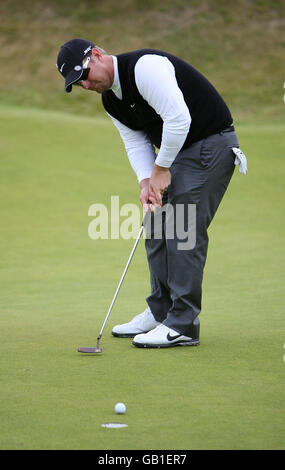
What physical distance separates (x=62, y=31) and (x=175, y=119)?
46.8 feet

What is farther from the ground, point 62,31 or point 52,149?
point 62,31

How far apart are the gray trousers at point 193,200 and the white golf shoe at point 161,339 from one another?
30 mm

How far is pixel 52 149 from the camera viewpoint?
10.9 meters

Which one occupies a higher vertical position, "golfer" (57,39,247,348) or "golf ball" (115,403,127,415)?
"golfer" (57,39,247,348)

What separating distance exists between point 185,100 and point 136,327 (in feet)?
3.71

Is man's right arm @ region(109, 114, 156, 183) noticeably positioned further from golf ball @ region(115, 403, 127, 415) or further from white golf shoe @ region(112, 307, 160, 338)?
golf ball @ region(115, 403, 127, 415)

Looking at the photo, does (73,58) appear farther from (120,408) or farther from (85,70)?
(120,408)

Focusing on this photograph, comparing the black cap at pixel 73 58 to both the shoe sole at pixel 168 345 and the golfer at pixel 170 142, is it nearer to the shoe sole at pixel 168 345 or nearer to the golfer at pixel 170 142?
the golfer at pixel 170 142

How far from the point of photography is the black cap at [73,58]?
334 cm

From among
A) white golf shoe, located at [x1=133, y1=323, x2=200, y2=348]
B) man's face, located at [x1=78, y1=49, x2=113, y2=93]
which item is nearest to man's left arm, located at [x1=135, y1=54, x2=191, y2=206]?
man's face, located at [x1=78, y1=49, x2=113, y2=93]

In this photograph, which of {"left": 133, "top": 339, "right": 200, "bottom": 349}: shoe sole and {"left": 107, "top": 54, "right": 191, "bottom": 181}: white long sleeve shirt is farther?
{"left": 133, "top": 339, "right": 200, "bottom": 349}: shoe sole

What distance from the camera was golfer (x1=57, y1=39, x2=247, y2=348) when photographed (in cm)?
334
